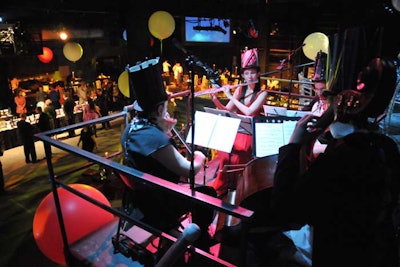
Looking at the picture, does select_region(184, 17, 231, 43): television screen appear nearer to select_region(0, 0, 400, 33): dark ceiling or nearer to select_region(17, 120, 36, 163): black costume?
select_region(0, 0, 400, 33): dark ceiling

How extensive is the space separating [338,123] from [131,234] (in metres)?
1.65

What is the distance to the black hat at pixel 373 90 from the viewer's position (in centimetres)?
129

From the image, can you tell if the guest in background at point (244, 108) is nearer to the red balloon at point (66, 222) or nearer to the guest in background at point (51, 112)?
the red balloon at point (66, 222)

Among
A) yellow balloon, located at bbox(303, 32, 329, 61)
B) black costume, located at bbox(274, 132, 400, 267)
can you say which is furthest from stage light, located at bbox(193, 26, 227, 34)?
black costume, located at bbox(274, 132, 400, 267)

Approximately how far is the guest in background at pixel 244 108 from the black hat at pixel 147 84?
1.49 m

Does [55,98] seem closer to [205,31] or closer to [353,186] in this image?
[205,31]

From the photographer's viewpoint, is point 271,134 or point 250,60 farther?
point 250,60

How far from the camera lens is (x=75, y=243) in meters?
2.55

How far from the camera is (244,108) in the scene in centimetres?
395

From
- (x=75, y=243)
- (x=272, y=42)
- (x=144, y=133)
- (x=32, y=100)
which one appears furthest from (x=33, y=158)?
(x=272, y=42)

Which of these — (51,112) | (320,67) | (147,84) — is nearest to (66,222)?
(147,84)

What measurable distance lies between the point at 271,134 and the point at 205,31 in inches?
353

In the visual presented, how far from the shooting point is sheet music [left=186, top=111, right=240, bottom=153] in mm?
3045

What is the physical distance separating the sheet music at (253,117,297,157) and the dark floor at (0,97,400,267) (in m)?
1.38
